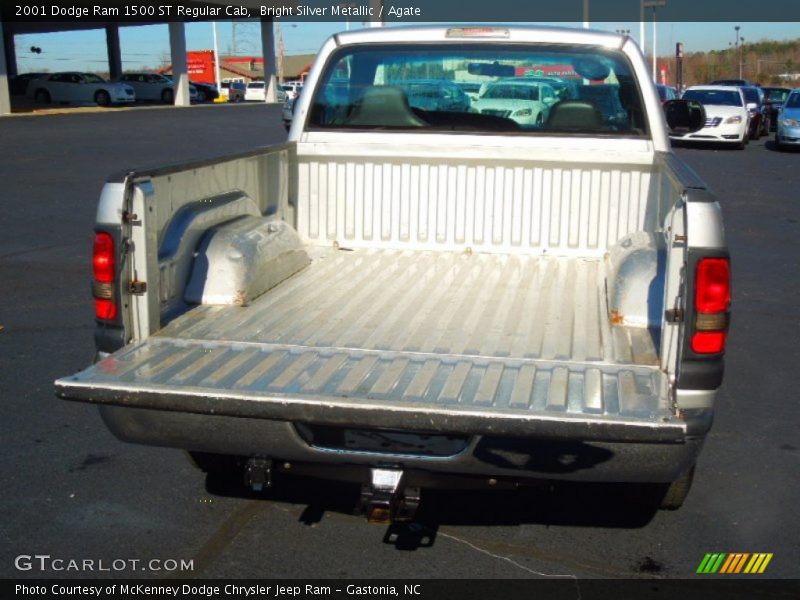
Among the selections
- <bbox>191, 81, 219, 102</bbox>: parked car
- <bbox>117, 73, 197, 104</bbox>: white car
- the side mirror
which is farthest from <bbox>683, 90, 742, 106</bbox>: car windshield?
<bbox>191, 81, 219, 102</bbox>: parked car

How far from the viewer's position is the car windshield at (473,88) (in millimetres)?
5551

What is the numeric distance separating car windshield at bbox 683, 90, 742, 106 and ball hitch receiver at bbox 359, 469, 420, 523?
23138mm

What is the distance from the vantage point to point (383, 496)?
3.44 m

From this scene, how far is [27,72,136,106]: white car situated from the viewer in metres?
47.8

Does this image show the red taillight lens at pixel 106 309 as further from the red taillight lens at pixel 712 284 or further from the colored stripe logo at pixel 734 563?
the colored stripe logo at pixel 734 563

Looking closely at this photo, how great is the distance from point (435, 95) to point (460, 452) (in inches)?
121

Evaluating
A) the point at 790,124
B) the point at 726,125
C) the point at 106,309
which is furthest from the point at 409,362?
the point at 790,124

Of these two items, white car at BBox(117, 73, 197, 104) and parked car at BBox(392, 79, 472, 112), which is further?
white car at BBox(117, 73, 197, 104)

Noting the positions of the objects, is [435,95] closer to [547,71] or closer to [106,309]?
[547,71]

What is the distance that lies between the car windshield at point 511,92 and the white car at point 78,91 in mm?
44767

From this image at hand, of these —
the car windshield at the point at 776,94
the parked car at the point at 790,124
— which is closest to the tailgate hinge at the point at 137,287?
the parked car at the point at 790,124

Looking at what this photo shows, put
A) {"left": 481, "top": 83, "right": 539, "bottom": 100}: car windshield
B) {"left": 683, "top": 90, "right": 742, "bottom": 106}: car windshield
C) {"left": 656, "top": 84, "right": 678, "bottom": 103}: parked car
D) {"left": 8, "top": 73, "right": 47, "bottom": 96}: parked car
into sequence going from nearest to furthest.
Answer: {"left": 481, "top": 83, "right": 539, "bottom": 100}: car windshield → {"left": 683, "top": 90, "right": 742, "bottom": 106}: car windshield → {"left": 656, "top": 84, "right": 678, "bottom": 103}: parked car → {"left": 8, "top": 73, "right": 47, "bottom": 96}: parked car

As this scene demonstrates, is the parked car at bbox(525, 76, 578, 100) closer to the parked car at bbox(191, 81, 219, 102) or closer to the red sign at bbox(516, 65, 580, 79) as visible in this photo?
the red sign at bbox(516, 65, 580, 79)
